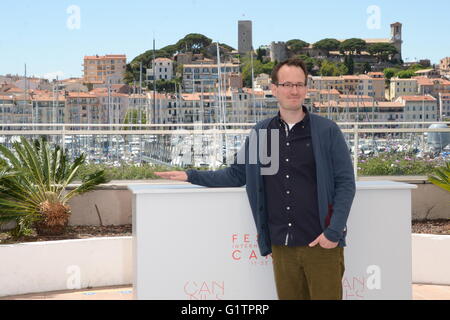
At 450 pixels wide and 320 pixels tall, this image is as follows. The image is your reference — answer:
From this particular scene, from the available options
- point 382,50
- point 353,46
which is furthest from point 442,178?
point 382,50

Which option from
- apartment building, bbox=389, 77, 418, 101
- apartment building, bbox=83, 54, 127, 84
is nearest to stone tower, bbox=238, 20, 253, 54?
apartment building, bbox=83, 54, 127, 84

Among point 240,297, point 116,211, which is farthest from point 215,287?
point 116,211

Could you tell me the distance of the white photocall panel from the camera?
3676mm

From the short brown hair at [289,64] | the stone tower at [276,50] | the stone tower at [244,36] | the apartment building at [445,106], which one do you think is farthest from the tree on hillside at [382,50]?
the short brown hair at [289,64]

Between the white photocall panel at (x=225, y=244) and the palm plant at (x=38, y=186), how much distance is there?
3126 mm

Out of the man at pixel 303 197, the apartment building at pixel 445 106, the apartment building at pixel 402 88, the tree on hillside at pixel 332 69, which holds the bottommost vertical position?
the man at pixel 303 197

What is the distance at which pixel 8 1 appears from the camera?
159 meters

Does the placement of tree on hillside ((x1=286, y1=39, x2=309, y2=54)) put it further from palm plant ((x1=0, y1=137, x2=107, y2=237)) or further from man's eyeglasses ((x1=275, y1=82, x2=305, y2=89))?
man's eyeglasses ((x1=275, y1=82, x2=305, y2=89))

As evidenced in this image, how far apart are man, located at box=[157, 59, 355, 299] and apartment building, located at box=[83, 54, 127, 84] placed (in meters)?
137

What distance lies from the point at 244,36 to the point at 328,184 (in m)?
129

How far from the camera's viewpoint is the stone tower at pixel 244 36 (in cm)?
12664

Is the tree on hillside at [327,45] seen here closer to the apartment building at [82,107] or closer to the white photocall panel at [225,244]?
the apartment building at [82,107]

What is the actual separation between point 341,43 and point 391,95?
23328 mm

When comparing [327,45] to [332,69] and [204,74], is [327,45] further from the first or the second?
[204,74]
